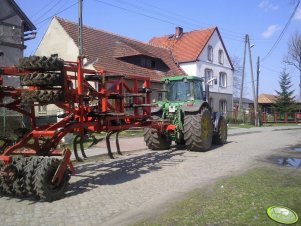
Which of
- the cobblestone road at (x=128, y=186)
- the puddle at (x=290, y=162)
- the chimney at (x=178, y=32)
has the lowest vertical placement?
the cobblestone road at (x=128, y=186)

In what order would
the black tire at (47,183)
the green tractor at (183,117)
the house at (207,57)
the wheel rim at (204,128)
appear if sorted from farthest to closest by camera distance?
the house at (207,57), the wheel rim at (204,128), the green tractor at (183,117), the black tire at (47,183)

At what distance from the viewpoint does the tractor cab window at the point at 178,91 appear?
1366 centimetres

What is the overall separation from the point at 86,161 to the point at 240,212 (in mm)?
6145

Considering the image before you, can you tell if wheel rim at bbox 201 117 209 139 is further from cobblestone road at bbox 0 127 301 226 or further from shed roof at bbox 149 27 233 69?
shed roof at bbox 149 27 233 69

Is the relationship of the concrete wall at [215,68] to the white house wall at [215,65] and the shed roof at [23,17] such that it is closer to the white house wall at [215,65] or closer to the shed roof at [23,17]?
the white house wall at [215,65]

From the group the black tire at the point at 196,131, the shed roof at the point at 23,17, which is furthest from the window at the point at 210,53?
the black tire at the point at 196,131

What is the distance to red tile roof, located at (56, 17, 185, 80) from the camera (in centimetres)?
2572

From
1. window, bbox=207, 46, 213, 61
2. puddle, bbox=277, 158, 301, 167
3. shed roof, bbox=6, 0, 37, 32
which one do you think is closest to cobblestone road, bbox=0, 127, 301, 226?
puddle, bbox=277, 158, 301, 167

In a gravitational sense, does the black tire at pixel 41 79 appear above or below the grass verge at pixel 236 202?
above

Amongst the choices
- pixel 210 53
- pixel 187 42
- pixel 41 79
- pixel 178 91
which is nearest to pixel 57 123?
pixel 41 79

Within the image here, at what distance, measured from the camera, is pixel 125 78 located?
9453 mm

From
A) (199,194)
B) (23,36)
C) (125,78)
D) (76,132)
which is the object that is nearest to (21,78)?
(76,132)

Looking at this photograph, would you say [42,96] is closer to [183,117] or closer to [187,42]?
[183,117]

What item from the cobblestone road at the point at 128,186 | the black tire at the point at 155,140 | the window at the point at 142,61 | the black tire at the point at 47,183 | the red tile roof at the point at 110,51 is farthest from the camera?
the window at the point at 142,61
